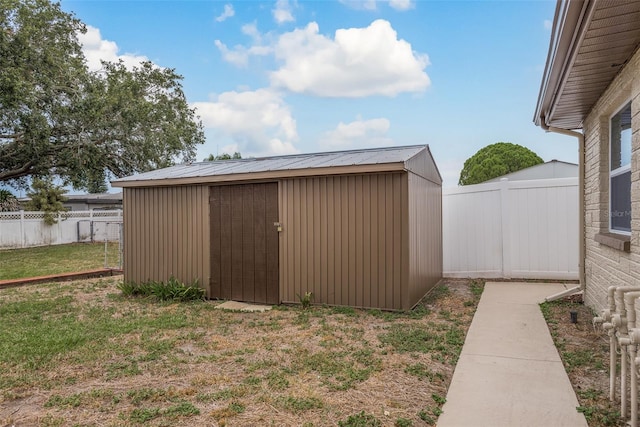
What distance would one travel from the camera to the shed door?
5.96 m

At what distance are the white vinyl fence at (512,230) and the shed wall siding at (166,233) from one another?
14.4 feet

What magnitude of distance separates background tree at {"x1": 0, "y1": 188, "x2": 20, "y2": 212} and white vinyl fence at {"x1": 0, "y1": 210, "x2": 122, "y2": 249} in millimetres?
1383

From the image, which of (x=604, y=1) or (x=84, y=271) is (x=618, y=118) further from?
(x=84, y=271)

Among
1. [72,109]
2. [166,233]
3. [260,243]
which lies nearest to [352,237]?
[260,243]

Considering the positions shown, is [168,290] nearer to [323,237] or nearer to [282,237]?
[282,237]

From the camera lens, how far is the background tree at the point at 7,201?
51.1 ft

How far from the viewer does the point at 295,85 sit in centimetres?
1203

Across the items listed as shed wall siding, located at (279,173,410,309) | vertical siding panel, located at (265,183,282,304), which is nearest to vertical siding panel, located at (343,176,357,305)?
shed wall siding, located at (279,173,410,309)

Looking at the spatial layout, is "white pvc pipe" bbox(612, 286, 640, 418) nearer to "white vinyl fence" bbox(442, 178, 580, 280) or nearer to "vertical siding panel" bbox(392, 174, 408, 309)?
"vertical siding panel" bbox(392, 174, 408, 309)

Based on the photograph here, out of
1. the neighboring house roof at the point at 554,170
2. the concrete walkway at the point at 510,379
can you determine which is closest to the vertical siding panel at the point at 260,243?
the concrete walkway at the point at 510,379

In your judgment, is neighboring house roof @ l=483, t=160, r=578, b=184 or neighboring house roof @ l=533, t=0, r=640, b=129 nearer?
neighboring house roof @ l=533, t=0, r=640, b=129

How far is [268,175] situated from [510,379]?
3854 millimetres

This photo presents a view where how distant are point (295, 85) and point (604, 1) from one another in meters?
10.3

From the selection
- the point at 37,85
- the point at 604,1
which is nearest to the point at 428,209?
the point at 604,1
